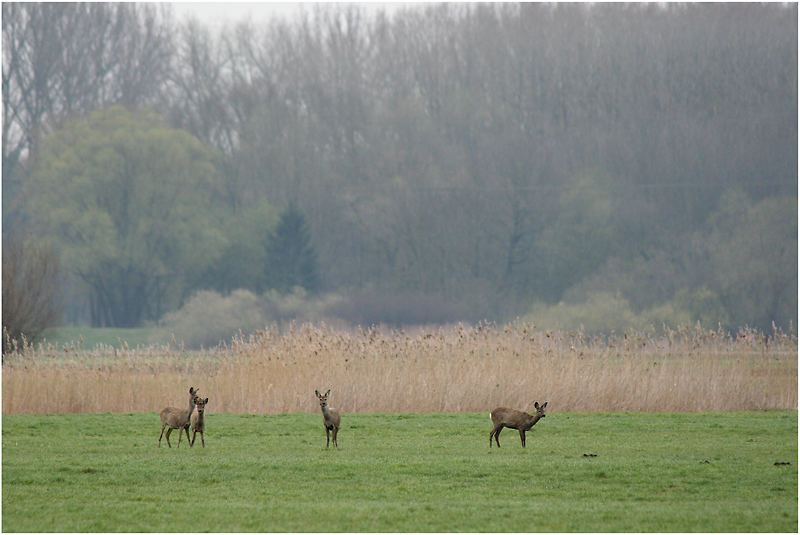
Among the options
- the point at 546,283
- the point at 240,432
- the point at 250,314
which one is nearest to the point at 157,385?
the point at 240,432

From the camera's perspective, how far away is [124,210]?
56.5 meters

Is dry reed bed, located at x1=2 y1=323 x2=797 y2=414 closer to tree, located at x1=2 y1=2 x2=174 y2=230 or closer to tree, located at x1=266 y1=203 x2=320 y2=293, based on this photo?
tree, located at x1=266 y1=203 x2=320 y2=293

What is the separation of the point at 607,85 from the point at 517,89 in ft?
17.0

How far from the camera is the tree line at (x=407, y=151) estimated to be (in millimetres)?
55781

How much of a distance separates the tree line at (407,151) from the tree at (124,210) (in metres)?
0.12

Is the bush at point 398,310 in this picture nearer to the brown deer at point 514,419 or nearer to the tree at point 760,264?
the tree at point 760,264

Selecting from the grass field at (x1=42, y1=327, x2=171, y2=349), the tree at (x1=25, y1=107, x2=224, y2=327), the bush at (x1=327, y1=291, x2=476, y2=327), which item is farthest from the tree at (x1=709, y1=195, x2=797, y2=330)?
the tree at (x1=25, y1=107, x2=224, y2=327)

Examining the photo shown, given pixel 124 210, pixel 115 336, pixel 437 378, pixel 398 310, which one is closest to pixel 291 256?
pixel 398 310

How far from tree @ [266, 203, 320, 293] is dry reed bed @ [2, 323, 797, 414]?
3715 cm

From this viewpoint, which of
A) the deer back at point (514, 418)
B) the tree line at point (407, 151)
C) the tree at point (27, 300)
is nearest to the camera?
the deer back at point (514, 418)

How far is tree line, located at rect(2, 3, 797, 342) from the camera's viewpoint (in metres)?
55.8

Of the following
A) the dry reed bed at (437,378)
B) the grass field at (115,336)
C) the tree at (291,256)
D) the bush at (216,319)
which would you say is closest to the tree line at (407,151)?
the tree at (291,256)

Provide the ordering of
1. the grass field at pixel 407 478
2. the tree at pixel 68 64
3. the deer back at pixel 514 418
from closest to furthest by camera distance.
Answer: the grass field at pixel 407 478 < the deer back at pixel 514 418 < the tree at pixel 68 64

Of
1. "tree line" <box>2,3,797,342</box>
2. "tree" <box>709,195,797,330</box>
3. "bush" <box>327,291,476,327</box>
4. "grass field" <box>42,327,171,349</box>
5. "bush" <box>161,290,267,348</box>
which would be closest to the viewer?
"tree" <box>709,195,797,330</box>
